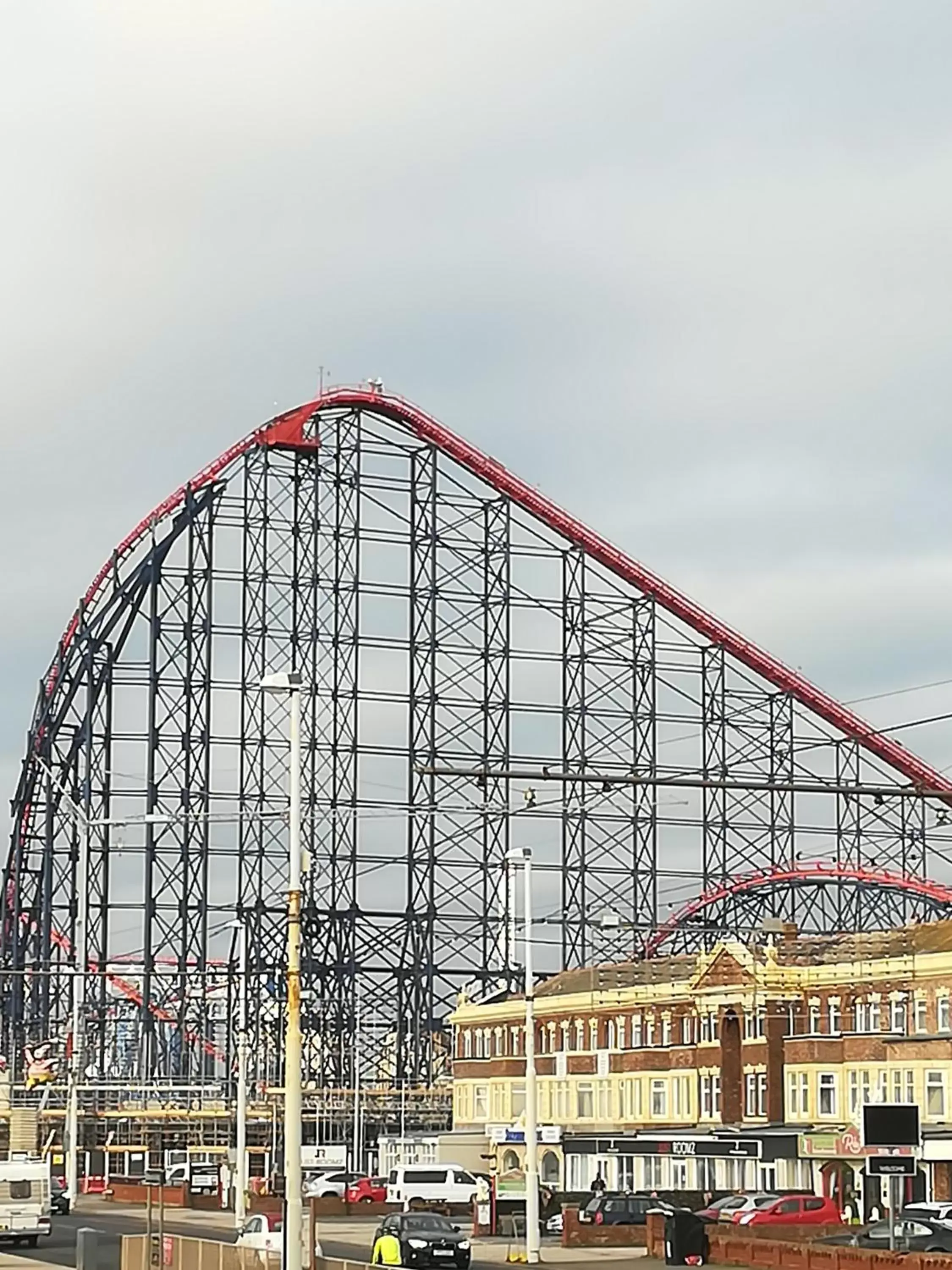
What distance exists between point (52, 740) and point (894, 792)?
4612 centimetres

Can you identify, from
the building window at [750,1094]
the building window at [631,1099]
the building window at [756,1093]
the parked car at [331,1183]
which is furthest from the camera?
the building window at [631,1099]

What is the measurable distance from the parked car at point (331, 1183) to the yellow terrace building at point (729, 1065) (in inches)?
179

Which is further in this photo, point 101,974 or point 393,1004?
point 393,1004

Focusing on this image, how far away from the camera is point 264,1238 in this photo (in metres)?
30.5

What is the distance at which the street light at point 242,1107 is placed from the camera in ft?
149

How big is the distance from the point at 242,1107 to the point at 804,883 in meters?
27.1

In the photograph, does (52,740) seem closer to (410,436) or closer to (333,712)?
(333,712)

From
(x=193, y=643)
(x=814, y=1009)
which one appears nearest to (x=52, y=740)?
(x=193, y=643)

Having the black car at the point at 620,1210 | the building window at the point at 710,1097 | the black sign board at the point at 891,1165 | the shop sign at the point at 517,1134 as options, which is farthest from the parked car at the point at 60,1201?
the black sign board at the point at 891,1165

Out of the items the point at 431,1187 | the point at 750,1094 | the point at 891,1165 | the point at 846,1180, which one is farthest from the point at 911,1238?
the point at 750,1094

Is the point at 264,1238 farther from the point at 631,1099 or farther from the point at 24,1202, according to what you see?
the point at 631,1099

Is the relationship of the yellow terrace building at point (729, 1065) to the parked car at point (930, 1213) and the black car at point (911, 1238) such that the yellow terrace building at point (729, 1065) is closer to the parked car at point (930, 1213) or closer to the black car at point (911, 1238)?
the parked car at point (930, 1213)

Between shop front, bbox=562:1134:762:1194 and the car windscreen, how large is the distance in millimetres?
19055

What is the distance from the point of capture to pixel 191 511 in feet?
228
